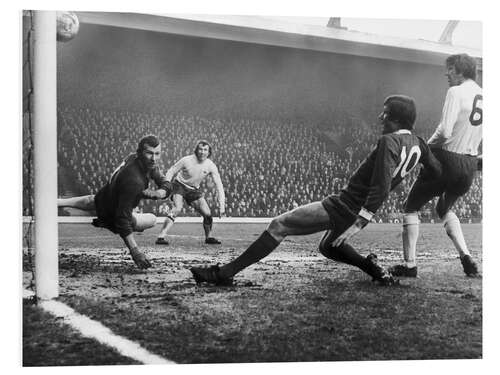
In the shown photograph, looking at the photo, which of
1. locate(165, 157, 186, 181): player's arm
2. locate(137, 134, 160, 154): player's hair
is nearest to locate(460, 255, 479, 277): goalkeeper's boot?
locate(165, 157, 186, 181): player's arm

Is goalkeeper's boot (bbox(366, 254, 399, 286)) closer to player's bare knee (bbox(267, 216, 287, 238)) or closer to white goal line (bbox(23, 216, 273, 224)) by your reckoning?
player's bare knee (bbox(267, 216, 287, 238))

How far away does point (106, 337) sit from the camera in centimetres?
418

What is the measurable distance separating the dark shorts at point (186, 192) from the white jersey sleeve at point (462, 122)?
6.06 feet

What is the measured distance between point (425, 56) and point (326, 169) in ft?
3.87

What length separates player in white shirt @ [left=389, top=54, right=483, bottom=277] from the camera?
4816mm

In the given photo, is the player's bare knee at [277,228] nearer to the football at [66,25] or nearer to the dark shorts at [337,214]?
the dark shorts at [337,214]

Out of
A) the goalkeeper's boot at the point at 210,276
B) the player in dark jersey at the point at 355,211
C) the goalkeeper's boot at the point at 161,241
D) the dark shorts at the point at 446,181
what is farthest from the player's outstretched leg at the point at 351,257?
the goalkeeper's boot at the point at 161,241

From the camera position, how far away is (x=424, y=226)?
4.85m

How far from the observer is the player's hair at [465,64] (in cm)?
491

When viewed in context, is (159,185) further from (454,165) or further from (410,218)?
(454,165)

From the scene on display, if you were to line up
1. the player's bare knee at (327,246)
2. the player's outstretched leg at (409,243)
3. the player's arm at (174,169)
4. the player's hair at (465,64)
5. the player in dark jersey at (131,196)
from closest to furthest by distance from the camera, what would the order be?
the player in dark jersey at (131,196) < the player's arm at (174,169) < the player's bare knee at (327,246) < the player's outstretched leg at (409,243) < the player's hair at (465,64)

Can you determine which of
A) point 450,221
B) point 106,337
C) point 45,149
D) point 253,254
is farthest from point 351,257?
point 45,149

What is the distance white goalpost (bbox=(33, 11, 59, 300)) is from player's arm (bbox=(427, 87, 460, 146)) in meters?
2.68

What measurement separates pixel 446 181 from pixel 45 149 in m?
2.88
